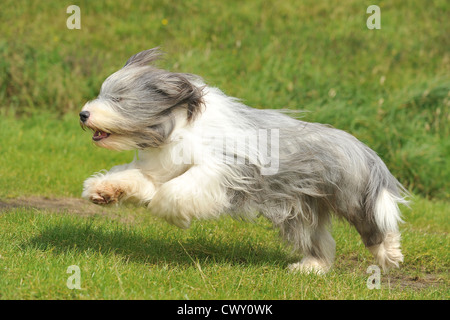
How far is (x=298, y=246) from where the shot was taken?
4848 mm

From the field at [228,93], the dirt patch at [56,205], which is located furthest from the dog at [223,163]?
the dirt patch at [56,205]

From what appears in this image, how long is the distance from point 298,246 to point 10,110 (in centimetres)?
589

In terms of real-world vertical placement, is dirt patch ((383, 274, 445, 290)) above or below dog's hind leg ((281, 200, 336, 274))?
below

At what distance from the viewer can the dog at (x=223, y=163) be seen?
4332mm

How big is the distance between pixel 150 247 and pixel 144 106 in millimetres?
1270

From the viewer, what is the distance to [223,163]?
4.35 metres

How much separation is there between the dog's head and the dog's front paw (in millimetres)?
284

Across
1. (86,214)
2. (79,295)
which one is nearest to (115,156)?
(86,214)

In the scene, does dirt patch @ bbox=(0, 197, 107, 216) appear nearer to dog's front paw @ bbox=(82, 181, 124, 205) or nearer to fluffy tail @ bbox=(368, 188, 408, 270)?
dog's front paw @ bbox=(82, 181, 124, 205)

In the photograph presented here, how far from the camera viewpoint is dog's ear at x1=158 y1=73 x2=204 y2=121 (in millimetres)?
4426

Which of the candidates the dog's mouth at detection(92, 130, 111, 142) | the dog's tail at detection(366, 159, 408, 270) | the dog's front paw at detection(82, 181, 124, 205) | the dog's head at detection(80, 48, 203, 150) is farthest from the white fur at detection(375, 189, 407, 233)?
the dog's mouth at detection(92, 130, 111, 142)

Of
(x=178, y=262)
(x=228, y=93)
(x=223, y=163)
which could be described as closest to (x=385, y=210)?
(x=223, y=163)

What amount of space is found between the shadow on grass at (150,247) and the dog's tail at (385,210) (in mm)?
813

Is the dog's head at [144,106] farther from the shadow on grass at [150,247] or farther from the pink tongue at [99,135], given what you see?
the shadow on grass at [150,247]
